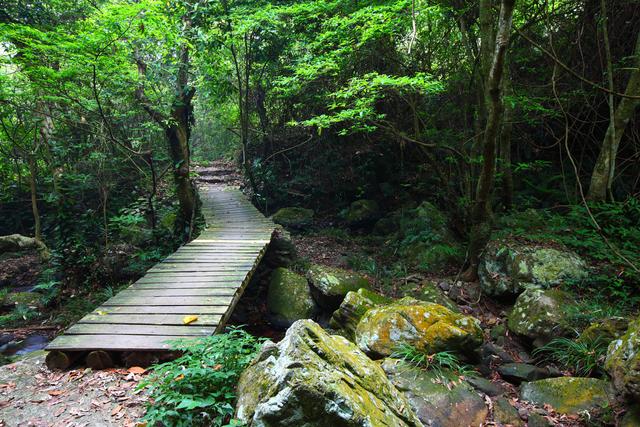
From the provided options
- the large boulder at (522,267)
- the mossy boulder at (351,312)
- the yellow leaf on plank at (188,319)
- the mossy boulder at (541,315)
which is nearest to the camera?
→ the yellow leaf on plank at (188,319)

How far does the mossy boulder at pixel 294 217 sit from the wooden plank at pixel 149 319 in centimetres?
762

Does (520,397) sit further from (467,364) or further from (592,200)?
(592,200)

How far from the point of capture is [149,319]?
4.05 m

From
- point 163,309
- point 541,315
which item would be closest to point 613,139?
point 541,315

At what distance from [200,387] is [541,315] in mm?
4980

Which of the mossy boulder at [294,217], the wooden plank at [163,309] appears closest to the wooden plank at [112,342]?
the wooden plank at [163,309]

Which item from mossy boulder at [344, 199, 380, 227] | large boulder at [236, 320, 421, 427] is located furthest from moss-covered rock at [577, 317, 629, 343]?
mossy boulder at [344, 199, 380, 227]

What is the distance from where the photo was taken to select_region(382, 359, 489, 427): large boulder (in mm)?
3764

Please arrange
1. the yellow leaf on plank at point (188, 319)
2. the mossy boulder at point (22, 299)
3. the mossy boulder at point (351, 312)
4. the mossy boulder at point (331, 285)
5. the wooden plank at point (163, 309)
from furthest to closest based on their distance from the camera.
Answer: the mossy boulder at point (22, 299) < the mossy boulder at point (331, 285) < the mossy boulder at point (351, 312) < the wooden plank at point (163, 309) < the yellow leaf on plank at point (188, 319)

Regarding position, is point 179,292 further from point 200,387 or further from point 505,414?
point 505,414

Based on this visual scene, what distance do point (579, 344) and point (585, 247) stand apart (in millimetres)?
2368

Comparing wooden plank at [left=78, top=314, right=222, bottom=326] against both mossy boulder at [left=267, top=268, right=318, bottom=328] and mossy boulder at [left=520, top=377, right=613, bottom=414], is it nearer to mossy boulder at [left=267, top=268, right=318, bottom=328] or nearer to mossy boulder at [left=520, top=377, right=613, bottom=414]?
mossy boulder at [left=267, top=268, right=318, bottom=328]

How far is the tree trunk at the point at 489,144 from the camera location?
15.4 feet

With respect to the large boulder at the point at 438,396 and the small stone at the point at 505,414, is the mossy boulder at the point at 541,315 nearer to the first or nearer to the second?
the small stone at the point at 505,414
